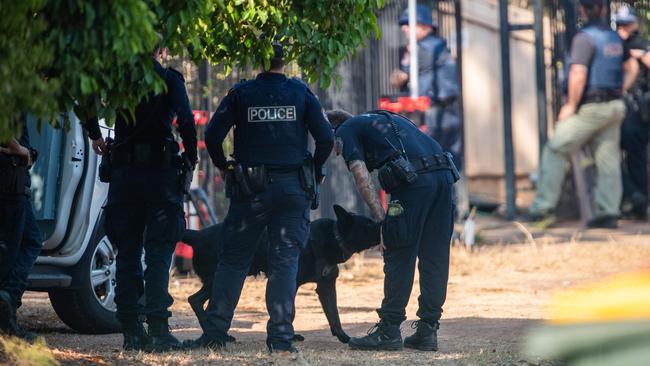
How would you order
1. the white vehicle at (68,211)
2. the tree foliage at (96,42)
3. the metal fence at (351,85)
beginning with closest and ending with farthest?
1. the tree foliage at (96,42)
2. the white vehicle at (68,211)
3. the metal fence at (351,85)

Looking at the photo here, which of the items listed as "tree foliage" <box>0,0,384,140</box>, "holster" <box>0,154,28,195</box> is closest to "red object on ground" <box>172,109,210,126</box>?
"holster" <box>0,154,28,195</box>

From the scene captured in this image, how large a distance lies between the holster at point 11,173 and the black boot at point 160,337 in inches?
39.8

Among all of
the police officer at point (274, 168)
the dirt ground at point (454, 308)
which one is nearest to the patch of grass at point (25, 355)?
the dirt ground at point (454, 308)

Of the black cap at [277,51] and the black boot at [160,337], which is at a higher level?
the black cap at [277,51]

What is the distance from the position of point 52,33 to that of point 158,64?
1751 mm

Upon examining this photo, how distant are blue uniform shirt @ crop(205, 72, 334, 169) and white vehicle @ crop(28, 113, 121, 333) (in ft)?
3.32

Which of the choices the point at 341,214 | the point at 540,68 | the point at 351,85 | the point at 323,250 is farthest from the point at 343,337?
the point at 540,68

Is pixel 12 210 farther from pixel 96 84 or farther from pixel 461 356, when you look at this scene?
pixel 461 356

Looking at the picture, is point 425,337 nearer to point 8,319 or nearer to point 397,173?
point 397,173

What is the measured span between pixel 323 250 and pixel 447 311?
1.87 metres

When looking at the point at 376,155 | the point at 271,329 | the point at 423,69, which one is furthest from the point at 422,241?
the point at 423,69

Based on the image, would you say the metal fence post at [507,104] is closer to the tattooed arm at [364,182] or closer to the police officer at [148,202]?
the tattooed arm at [364,182]

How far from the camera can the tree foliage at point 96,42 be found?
452 centimetres

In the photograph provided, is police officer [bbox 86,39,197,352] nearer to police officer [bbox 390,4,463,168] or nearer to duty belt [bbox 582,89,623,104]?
police officer [bbox 390,4,463,168]
